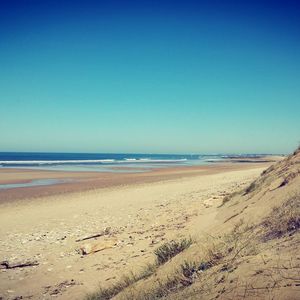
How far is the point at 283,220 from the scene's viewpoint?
4.89 m

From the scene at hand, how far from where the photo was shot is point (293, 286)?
290cm

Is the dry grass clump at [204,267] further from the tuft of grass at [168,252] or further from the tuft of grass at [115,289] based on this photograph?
the tuft of grass at [168,252]

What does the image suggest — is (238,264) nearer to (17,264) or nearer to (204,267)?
(204,267)

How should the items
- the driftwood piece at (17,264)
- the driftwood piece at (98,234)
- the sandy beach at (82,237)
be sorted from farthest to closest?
the driftwood piece at (98,234), the driftwood piece at (17,264), the sandy beach at (82,237)

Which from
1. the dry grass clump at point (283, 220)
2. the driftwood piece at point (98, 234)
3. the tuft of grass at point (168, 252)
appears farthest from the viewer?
the driftwood piece at point (98, 234)

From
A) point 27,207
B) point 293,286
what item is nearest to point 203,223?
point 293,286

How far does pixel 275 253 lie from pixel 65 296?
3721 millimetres

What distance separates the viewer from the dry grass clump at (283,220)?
14.7ft

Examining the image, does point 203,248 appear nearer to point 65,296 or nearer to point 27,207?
point 65,296

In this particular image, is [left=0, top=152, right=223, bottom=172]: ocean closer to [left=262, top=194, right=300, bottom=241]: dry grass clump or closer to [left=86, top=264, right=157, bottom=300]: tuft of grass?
[left=262, top=194, right=300, bottom=241]: dry grass clump

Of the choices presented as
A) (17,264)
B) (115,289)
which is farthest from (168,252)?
(17,264)

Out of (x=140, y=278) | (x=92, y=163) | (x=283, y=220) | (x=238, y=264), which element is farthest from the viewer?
(x=92, y=163)

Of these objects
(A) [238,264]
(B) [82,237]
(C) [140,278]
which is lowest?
(B) [82,237]

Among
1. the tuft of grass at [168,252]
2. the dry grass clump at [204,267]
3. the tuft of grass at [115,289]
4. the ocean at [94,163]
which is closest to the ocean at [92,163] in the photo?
the ocean at [94,163]
